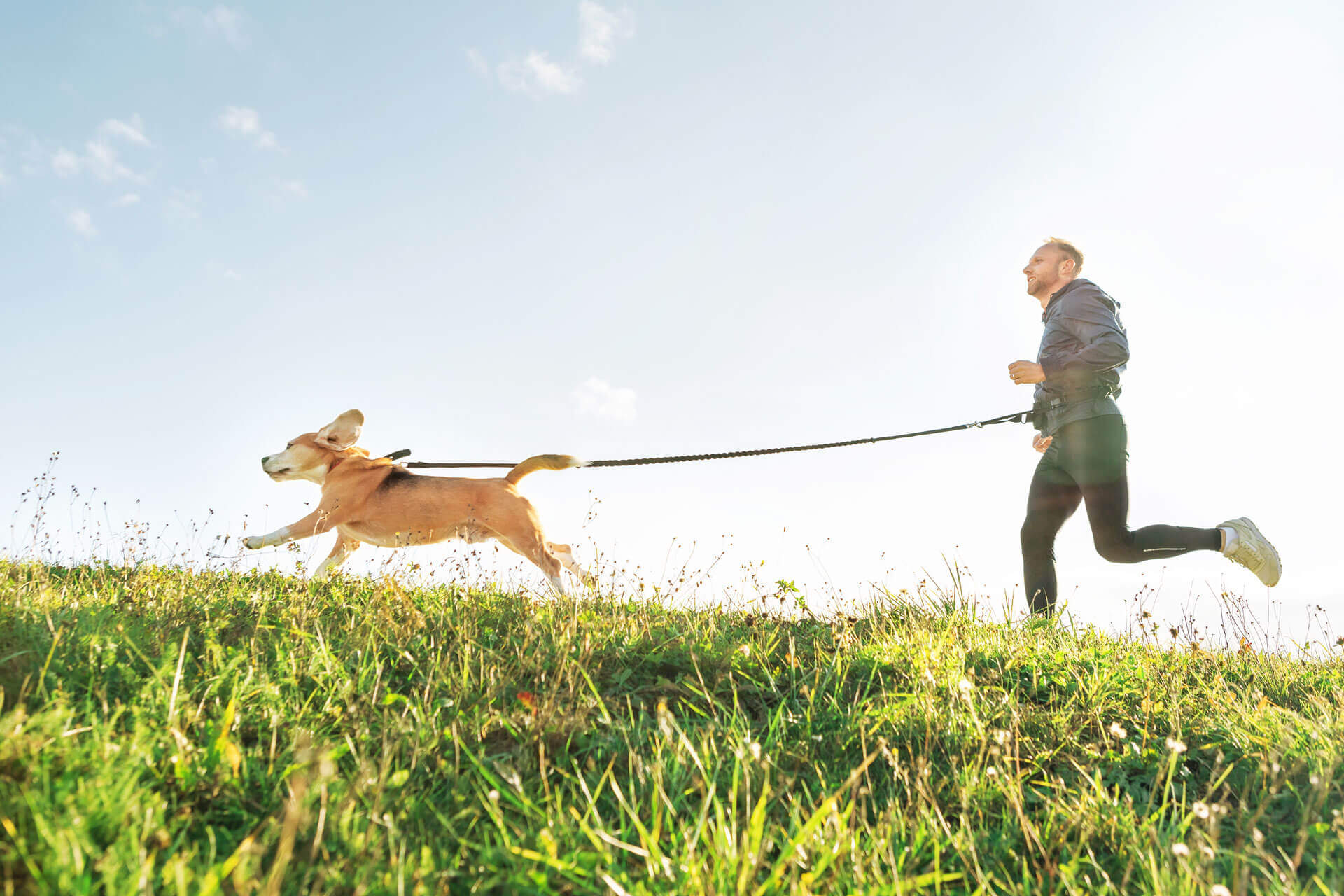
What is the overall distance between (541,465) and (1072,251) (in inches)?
178

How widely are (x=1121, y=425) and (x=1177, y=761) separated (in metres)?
2.32

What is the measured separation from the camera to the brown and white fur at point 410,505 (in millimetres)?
6680

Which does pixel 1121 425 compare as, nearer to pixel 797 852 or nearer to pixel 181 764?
pixel 797 852

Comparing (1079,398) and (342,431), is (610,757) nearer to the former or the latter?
(1079,398)

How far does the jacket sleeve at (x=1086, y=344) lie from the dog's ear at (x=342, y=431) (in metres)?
5.72

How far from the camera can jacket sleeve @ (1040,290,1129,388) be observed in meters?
4.93

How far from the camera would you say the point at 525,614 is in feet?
13.7

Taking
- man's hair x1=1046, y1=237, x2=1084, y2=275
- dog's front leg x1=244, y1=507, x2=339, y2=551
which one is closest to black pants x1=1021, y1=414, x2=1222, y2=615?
man's hair x1=1046, y1=237, x2=1084, y2=275

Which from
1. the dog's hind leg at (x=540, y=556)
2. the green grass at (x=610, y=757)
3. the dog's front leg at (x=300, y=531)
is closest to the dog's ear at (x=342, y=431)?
the dog's front leg at (x=300, y=531)

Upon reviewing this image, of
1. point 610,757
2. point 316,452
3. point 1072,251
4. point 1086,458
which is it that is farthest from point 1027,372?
point 316,452

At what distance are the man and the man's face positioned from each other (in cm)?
10

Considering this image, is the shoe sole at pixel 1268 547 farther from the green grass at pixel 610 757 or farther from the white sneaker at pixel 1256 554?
the green grass at pixel 610 757

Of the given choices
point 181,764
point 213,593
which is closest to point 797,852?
point 181,764

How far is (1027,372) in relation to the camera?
16.6ft
